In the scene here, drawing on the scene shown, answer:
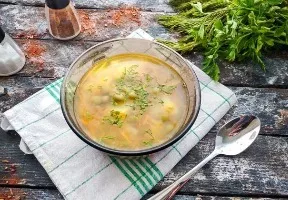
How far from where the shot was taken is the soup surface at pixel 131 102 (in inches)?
Result: 48.1

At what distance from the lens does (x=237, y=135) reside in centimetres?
131

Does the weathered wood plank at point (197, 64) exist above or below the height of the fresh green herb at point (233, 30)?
below

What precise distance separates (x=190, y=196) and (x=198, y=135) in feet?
0.68

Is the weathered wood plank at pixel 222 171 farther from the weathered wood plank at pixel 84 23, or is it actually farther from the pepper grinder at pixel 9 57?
the weathered wood plank at pixel 84 23

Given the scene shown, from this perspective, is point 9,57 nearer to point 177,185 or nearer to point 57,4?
point 57,4

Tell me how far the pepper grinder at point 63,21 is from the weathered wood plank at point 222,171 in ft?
1.62

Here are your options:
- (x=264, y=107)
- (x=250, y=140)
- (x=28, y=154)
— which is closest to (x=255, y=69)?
(x=264, y=107)

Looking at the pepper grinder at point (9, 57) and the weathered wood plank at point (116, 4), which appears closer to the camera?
the pepper grinder at point (9, 57)

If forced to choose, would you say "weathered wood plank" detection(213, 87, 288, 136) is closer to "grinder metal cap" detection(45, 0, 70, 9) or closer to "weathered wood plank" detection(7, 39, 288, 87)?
"weathered wood plank" detection(7, 39, 288, 87)

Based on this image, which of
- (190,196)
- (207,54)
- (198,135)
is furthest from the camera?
(207,54)

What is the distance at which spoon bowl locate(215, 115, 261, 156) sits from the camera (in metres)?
1.29

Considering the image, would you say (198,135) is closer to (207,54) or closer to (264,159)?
(264,159)

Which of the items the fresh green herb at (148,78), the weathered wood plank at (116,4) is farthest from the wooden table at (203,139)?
the fresh green herb at (148,78)

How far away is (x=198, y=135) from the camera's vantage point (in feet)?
4.34
